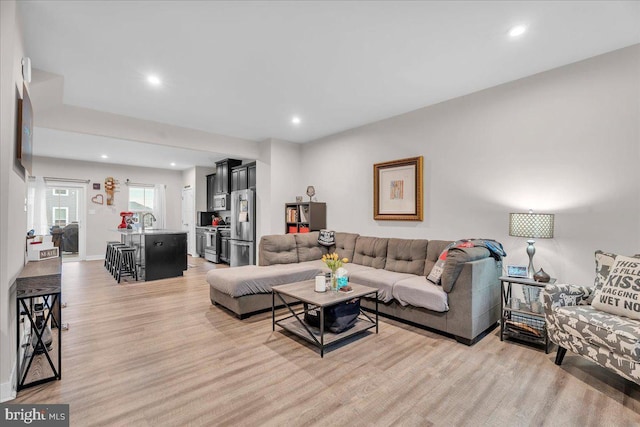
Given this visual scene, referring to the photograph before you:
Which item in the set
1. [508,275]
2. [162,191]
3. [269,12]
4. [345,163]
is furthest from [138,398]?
[162,191]

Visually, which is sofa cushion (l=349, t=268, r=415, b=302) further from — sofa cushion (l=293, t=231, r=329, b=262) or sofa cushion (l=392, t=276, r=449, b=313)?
sofa cushion (l=293, t=231, r=329, b=262)

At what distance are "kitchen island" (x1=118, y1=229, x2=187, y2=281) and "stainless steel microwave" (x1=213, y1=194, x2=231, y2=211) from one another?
6.14 feet

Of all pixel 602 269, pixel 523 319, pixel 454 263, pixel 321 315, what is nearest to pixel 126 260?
pixel 321 315

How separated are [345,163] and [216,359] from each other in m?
3.62

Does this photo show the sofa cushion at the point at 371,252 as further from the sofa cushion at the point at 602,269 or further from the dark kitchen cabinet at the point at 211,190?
the dark kitchen cabinet at the point at 211,190

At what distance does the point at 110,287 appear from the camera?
16.0ft

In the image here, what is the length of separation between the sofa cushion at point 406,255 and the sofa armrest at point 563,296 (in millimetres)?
1345

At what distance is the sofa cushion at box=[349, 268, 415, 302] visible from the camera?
323 centimetres

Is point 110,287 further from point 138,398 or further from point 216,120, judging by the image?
point 138,398

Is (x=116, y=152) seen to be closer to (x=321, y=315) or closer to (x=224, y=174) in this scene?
(x=224, y=174)

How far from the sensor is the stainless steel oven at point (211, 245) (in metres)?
7.33

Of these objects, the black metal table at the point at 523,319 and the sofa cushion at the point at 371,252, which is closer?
the black metal table at the point at 523,319

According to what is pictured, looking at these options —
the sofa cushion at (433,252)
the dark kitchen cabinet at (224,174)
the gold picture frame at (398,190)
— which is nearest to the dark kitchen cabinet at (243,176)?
the dark kitchen cabinet at (224,174)

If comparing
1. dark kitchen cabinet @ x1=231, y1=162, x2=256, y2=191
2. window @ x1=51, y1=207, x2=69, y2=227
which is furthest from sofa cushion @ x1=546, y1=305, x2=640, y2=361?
window @ x1=51, y1=207, x2=69, y2=227
